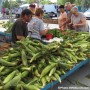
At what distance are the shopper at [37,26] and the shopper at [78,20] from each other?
6.28ft

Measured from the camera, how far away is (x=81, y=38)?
6.98 m

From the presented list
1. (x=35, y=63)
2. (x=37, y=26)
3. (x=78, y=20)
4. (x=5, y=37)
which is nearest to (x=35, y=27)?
(x=37, y=26)

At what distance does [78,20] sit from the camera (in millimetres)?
8133

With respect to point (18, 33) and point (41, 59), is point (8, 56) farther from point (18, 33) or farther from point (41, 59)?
point (18, 33)

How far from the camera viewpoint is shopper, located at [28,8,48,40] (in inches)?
252

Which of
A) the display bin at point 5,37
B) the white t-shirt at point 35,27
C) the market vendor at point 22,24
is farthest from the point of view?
the display bin at point 5,37

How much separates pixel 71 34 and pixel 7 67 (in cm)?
339

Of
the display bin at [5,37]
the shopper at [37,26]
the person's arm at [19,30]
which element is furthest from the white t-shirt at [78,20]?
the person's arm at [19,30]

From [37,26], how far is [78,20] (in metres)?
2.20

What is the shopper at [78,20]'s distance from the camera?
804 centimetres

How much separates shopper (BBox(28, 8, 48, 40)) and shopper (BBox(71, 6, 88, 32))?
191 centimetres

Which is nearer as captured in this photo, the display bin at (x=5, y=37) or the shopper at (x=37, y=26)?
the shopper at (x=37, y=26)

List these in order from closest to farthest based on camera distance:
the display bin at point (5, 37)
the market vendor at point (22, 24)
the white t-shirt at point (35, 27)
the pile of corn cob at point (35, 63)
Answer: the pile of corn cob at point (35, 63)
the market vendor at point (22, 24)
the white t-shirt at point (35, 27)
the display bin at point (5, 37)

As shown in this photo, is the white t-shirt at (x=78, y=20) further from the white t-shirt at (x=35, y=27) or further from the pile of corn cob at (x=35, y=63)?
the pile of corn cob at (x=35, y=63)
